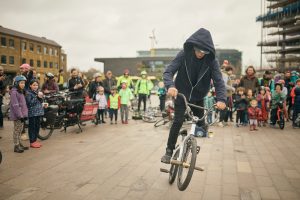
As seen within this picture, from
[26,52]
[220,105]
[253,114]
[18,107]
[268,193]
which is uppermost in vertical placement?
[26,52]

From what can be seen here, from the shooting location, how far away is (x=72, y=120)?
9.08 meters

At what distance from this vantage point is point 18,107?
6.43 metres

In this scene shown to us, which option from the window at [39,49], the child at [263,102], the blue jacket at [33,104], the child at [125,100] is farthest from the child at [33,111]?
the window at [39,49]

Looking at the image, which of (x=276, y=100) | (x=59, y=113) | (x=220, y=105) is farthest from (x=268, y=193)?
(x=276, y=100)

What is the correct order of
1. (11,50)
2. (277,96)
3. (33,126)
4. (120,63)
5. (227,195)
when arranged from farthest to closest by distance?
(120,63) < (11,50) < (277,96) < (33,126) < (227,195)

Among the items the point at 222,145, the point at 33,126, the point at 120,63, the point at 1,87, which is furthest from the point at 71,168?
the point at 120,63

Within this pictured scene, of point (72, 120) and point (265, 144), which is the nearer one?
point (265, 144)

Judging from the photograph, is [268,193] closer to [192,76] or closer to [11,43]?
[192,76]

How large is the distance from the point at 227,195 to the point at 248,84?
7.83m

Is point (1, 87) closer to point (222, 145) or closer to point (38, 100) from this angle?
point (38, 100)

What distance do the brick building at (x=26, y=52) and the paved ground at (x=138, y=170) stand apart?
50374mm

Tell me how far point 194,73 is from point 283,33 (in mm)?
71858

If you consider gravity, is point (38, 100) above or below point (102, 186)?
above

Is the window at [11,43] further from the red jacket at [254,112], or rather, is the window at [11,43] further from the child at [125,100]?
the red jacket at [254,112]
